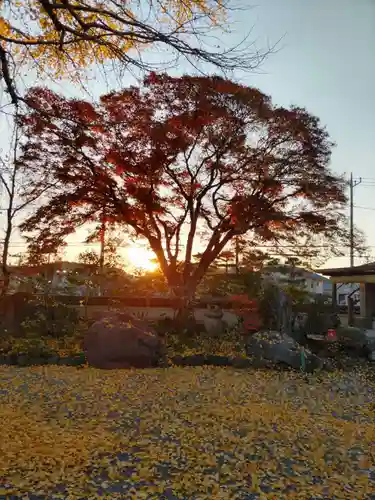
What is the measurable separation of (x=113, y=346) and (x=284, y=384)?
229 centimetres

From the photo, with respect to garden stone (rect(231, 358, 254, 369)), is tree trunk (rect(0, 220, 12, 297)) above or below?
above

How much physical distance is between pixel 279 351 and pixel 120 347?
216 centimetres

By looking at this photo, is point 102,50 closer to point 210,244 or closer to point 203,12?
point 203,12

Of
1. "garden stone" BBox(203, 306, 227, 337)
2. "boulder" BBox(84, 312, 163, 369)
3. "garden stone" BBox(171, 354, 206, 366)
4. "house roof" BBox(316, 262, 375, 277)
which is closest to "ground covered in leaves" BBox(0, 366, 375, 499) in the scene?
"boulder" BBox(84, 312, 163, 369)

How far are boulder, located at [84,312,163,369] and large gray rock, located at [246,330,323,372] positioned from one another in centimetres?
138

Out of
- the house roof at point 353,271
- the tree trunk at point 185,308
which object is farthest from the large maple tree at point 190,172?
the house roof at point 353,271

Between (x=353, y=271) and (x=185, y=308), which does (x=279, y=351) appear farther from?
(x=353, y=271)

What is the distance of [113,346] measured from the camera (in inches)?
231

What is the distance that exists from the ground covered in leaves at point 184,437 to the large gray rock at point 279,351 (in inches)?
23.8

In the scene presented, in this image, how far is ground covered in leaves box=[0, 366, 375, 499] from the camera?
2.54 m

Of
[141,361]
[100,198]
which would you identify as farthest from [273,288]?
[100,198]

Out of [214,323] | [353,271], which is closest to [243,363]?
[214,323]

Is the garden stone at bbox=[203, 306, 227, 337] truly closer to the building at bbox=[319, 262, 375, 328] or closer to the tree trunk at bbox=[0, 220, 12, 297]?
the tree trunk at bbox=[0, 220, 12, 297]

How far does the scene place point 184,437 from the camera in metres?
3.28
